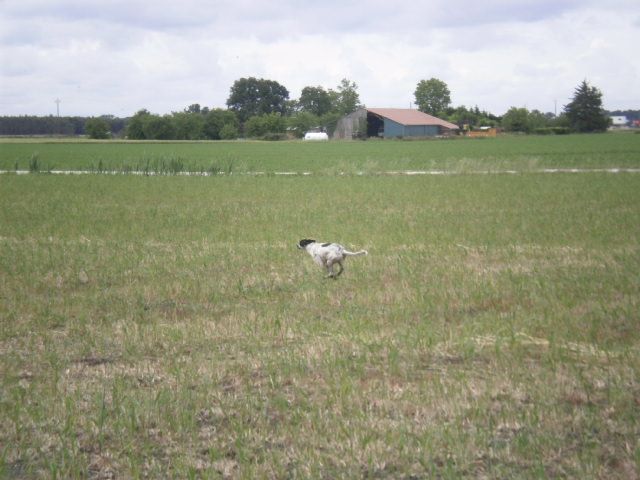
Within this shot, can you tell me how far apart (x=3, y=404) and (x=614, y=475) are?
367 centimetres

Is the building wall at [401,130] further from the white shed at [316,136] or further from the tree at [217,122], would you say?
the tree at [217,122]

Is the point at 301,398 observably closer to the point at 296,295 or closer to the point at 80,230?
the point at 296,295

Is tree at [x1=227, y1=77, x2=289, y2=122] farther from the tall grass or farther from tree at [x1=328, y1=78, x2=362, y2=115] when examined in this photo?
the tall grass

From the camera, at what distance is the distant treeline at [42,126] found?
10931cm

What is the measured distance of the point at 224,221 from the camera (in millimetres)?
16344

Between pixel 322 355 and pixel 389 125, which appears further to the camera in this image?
pixel 389 125

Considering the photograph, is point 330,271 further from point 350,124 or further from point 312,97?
point 312,97

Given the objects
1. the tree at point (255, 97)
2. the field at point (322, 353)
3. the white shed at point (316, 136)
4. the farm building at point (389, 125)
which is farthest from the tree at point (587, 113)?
the field at point (322, 353)

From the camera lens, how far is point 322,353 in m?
6.20

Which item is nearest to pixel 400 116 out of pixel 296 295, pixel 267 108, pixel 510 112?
pixel 510 112

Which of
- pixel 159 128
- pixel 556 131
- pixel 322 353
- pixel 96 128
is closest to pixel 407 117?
pixel 556 131

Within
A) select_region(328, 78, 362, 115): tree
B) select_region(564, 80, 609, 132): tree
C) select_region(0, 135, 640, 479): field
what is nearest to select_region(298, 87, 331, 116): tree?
select_region(328, 78, 362, 115): tree

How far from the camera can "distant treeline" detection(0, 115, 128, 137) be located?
109312 millimetres

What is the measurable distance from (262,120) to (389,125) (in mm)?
20006
